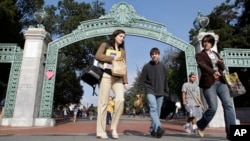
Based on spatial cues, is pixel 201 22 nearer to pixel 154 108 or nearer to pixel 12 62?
pixel 154 108

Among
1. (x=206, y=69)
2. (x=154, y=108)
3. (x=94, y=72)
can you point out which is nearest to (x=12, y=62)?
(x=94, y=72)

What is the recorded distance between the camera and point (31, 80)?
460 inches

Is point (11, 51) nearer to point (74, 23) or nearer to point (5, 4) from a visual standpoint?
point (5, 4)

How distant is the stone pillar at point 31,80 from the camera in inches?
441

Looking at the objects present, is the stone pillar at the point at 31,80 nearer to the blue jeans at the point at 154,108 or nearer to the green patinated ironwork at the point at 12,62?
the green patinated ironwork at the point at 12,62

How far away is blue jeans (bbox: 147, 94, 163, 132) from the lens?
564 centimetres

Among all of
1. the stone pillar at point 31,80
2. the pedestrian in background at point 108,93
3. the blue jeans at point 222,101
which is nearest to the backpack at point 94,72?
the pedestrian in background at point 108,93

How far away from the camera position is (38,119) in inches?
452

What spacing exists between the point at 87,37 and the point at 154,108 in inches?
320

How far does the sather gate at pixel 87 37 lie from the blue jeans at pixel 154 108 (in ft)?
22.0

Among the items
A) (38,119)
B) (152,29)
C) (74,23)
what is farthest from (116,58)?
(74,23)

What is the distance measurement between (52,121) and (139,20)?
6.25m

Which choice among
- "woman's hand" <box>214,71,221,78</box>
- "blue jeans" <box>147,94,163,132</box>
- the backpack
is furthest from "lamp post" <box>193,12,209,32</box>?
the backpack

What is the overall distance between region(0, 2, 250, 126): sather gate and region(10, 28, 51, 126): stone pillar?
0.69ft
